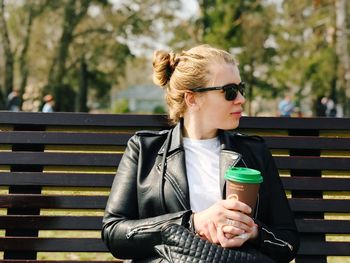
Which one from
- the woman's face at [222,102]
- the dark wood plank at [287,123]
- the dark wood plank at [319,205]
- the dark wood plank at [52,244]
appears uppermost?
the woman's face at [222,102]

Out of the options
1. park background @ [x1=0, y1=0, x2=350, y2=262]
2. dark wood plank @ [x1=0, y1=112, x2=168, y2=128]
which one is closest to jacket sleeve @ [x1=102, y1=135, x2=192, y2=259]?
dark wood plank @ [x1=0, y1=112, x2=168, y2=128]

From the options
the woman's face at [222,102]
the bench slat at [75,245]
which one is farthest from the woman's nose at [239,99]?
the bench slat at [75,245]

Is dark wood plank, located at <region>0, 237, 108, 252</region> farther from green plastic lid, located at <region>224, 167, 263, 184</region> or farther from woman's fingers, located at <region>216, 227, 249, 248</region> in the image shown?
green plastic lid, located at <region>224, 167, 263, 184</region>

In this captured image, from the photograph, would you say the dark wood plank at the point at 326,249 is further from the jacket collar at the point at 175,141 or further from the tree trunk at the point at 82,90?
the tree trunk at the point at 82,90

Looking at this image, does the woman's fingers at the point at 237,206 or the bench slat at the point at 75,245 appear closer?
the woman's fingers at the point at 237,206

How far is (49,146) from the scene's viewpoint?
10.3 ft

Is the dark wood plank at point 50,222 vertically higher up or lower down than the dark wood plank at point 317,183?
lower down

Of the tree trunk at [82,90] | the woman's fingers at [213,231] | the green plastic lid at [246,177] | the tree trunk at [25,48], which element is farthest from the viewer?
the tree trunk at [82,90]

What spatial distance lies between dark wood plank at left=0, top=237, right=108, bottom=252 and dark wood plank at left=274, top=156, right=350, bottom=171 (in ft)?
3.86

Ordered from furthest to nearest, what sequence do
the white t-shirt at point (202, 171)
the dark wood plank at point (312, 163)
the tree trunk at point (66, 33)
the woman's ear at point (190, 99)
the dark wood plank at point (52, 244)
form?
1. the tree trunk at point (66, 33)
2. the dark wood plank at point (312, 163)
3. the dark wood plank at point (52, 244)
4. the woman's ear at point (190, 99)
5. the white t-shirt at point (202, 171)

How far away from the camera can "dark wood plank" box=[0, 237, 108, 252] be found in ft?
9.80

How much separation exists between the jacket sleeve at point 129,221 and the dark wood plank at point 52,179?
20.6 inches

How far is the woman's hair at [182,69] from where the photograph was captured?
8.42 feet

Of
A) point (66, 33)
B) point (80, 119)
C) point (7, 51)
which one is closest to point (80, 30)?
point (66, 33)
